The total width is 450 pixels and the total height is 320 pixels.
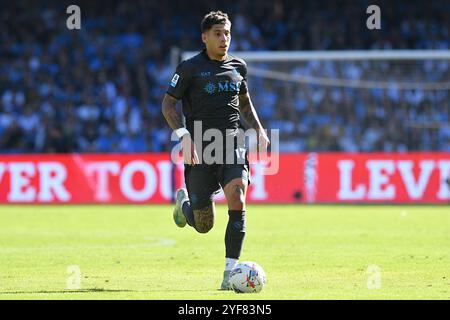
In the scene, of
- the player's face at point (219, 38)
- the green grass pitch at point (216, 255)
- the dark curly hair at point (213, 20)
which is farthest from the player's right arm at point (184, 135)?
the green grass pitch at point (216, 255)

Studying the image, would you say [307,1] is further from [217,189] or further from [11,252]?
[217,189]

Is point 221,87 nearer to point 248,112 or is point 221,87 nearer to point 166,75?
point 248,112

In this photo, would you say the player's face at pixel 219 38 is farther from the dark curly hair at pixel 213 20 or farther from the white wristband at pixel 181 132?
the white wristband at pixel 181 132

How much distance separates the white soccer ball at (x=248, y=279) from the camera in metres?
8.78

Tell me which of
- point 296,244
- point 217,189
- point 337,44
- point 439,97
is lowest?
point 296,244

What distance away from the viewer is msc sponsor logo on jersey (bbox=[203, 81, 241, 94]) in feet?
32.2

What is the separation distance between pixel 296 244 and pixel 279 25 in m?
18.8

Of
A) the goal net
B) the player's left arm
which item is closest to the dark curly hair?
the player's left arm

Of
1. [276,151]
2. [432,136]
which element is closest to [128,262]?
[276,151]

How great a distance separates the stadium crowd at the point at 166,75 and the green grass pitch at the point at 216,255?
4542mm

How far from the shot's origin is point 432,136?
84.1 ft

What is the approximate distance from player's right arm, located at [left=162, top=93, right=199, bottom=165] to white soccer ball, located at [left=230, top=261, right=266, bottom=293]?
1.27 meters

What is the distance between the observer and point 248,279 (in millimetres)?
8773

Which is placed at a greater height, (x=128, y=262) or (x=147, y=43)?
(x=147, y=43)
